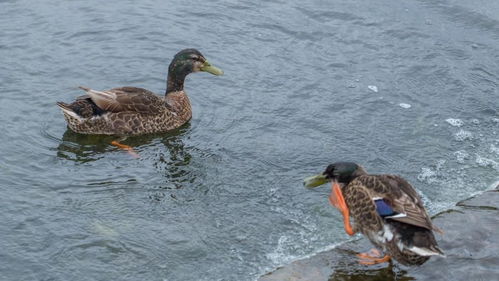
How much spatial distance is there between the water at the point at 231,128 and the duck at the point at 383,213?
41cm

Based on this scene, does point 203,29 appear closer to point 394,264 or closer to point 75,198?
point 75,198

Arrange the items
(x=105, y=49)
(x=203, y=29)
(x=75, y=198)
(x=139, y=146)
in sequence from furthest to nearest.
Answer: (x=203, y=29) → (x=105, y=49) → (x=139, y=146) → (x=75, y=198)

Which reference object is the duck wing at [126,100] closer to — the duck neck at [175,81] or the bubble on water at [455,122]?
the duck neck at [175,81]

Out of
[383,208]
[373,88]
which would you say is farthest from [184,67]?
[383,208]

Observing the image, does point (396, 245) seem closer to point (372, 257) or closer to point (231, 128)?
point (372, 257)

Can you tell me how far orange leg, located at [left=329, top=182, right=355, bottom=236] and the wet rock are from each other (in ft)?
0.75

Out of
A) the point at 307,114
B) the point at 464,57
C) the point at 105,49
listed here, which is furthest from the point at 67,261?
the point at 464,57

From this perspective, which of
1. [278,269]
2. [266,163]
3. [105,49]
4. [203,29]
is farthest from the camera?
[203,29]

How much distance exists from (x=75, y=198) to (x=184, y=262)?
1685 mm

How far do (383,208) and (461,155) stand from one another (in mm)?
2855

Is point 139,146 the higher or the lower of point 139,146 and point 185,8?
the lower

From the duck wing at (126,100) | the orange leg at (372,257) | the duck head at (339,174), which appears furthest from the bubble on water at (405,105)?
the orange leg at (372,257)

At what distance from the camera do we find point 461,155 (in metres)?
9.44

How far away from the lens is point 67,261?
7113 mm
